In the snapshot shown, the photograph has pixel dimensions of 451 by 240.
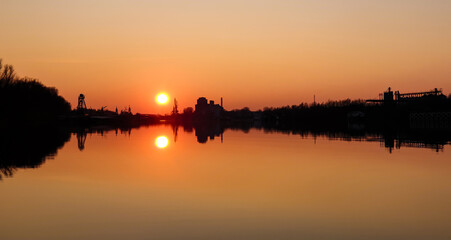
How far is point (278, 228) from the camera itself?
1081 cm

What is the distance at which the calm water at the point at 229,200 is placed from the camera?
Answer: 10648 mm

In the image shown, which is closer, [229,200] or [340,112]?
[229,200]

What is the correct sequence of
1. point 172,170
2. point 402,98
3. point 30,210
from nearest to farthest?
1. point 30,210
2. point 172,170
3. point 402,98

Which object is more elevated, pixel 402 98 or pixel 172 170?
pixel 402 98

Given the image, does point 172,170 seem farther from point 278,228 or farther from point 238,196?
point 278,228

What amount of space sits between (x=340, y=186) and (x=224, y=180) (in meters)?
4.79

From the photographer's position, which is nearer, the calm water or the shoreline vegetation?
the calm water

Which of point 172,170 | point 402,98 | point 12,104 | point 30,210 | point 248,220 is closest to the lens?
point 248,220

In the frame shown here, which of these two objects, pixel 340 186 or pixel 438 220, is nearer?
pixel 438 220

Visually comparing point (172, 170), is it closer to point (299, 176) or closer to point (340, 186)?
point (299, 176)

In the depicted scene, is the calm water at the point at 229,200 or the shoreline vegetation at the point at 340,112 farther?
the shoreline vegetation at the point at 340,112

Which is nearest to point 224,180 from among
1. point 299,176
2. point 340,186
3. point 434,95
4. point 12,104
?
point 299,176

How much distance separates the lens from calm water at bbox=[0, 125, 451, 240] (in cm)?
1065

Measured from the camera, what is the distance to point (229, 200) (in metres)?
14.2
